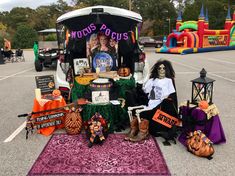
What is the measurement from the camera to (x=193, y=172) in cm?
306

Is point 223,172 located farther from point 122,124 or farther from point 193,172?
point 122,124

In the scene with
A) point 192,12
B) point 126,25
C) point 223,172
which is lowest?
point 223,172

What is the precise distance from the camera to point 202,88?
12.5ft

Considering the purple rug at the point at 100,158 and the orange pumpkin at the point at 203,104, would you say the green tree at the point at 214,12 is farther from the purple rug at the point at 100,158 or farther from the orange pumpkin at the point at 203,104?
the purple rug at the point at 100,158

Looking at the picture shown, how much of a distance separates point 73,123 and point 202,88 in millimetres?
2087

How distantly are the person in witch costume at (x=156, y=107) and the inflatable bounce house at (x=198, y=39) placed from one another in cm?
1844

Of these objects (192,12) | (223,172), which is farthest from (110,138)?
(192,12)

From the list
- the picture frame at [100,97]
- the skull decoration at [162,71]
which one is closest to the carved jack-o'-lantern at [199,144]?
the skull decoration at [162,71]

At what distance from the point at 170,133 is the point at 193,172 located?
0.93 metres

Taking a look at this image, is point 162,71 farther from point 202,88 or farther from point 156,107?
point 202,88

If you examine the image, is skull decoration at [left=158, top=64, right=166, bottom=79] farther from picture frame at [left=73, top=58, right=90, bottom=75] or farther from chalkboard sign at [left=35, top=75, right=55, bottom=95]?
chalkboard sign at [left=35, top=75, right=55, bottom=95]

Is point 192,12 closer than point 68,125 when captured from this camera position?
No

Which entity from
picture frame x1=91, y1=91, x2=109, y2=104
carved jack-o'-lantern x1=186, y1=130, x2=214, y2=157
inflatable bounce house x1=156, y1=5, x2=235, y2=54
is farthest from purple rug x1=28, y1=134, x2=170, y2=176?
inflatable bounce house x1=156, y1=5, x2=235, y2=54

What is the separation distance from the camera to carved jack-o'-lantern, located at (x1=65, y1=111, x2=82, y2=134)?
4.17 meters
